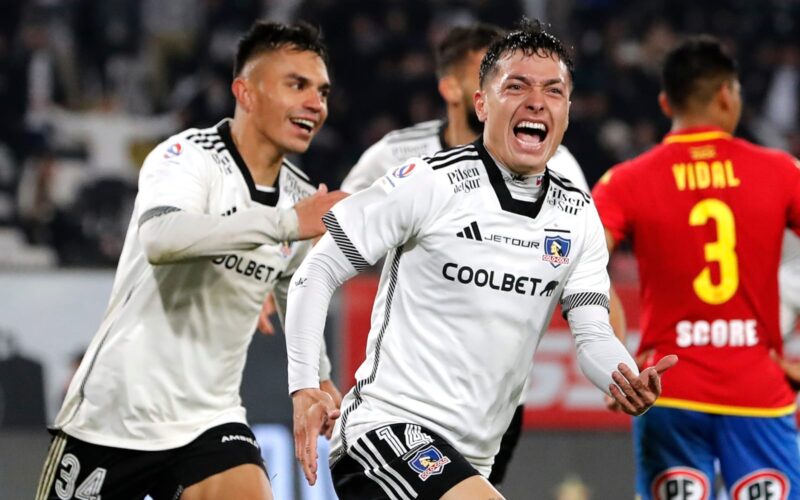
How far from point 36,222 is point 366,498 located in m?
7.32

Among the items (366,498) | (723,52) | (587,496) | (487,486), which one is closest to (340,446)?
(366,498)

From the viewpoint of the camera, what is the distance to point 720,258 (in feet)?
16.4

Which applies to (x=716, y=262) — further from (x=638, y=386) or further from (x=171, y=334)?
(x=171, y=334)

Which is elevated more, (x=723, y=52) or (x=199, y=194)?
(x=723, y=52)

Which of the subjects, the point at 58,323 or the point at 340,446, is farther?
the point at 58,323

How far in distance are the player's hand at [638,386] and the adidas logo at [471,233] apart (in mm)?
560

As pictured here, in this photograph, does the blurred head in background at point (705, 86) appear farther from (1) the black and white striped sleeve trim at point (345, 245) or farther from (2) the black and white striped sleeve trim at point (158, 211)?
(2) the black and white striped sleeve trim at point (158, 211)

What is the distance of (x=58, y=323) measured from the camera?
8.22 m

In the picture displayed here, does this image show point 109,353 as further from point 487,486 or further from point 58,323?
point 58,323

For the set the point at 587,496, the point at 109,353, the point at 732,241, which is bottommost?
the point at 587,496

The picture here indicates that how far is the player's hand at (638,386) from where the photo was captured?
140 inches

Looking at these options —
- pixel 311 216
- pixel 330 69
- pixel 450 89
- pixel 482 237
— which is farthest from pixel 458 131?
pixel 330 69

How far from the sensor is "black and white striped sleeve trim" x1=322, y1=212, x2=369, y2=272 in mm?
3684

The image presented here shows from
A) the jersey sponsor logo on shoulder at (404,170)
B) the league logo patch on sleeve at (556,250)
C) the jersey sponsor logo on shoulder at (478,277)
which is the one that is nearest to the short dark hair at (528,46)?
the jersey sponsor logo on shoulder at (404,170)
